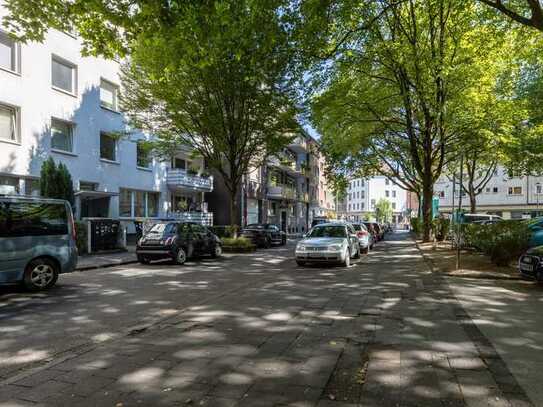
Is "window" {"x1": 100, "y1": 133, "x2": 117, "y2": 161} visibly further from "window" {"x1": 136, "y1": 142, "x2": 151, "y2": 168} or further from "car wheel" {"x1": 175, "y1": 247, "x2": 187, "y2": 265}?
"car wheel" {"x1": 175, "y1": 247, "x2": 187, "y2": 265}

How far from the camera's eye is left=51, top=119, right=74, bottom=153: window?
21.9m

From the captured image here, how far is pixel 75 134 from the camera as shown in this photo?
23.0 m

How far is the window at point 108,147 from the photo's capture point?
82.4 feet

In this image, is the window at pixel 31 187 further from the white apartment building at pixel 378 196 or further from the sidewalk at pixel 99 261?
the white apartment building at pixel 378 196

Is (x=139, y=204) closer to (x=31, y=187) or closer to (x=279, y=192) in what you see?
(x=31, y=187)

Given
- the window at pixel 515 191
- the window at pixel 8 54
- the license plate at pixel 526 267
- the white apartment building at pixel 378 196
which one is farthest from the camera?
the white apartment building at pixel 378 196

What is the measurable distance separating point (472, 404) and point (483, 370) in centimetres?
99

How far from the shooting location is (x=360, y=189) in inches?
4774

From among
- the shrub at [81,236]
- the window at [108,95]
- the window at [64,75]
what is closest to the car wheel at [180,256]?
the shrub at [81,236]

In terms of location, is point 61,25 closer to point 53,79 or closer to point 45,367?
point 45,367

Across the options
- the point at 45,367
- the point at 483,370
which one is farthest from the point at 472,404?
the point at 45,367

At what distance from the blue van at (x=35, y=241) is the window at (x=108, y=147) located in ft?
51.7

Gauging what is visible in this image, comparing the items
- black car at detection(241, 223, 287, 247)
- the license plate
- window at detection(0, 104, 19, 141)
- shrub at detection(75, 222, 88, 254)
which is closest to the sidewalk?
shrub at detection(75, 222, 88, 254)

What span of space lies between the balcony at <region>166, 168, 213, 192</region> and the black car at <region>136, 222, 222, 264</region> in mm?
13372
